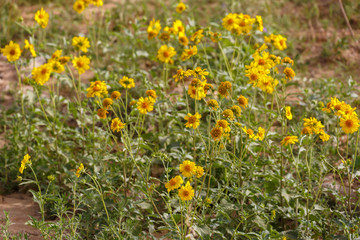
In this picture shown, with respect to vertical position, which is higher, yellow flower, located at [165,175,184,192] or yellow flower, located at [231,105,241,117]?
yellow flower, located at [231,105,241,117]

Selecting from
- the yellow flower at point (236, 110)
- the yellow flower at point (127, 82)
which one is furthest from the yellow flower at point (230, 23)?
the yellow flower at point (236, 110)

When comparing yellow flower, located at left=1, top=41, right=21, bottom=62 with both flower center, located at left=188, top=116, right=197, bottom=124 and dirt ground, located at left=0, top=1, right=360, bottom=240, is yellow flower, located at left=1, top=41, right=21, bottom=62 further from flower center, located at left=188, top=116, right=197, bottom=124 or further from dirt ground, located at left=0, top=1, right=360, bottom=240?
flower center, located at left=188, top=116, right=197, bottom=124

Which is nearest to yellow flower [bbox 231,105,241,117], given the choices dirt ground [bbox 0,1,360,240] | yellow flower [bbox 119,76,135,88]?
yellow flower [bbox 119,76,135,88]

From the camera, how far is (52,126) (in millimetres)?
3758

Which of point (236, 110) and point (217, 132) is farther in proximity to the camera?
point (236, 110)

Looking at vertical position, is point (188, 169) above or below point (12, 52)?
below

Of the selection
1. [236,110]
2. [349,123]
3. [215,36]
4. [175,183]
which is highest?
[215,36]

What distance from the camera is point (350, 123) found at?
2617mm

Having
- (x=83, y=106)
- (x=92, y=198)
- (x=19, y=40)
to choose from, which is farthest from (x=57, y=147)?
(x=19, y=40)

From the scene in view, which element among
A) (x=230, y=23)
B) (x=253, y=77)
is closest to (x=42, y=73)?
(x=230, y=23)

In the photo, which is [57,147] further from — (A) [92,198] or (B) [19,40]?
(B) [19,40]

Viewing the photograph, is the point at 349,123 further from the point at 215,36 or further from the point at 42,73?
the point at 42,73

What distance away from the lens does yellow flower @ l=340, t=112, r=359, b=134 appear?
8.55 feet

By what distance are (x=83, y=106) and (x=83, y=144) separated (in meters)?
0.37
